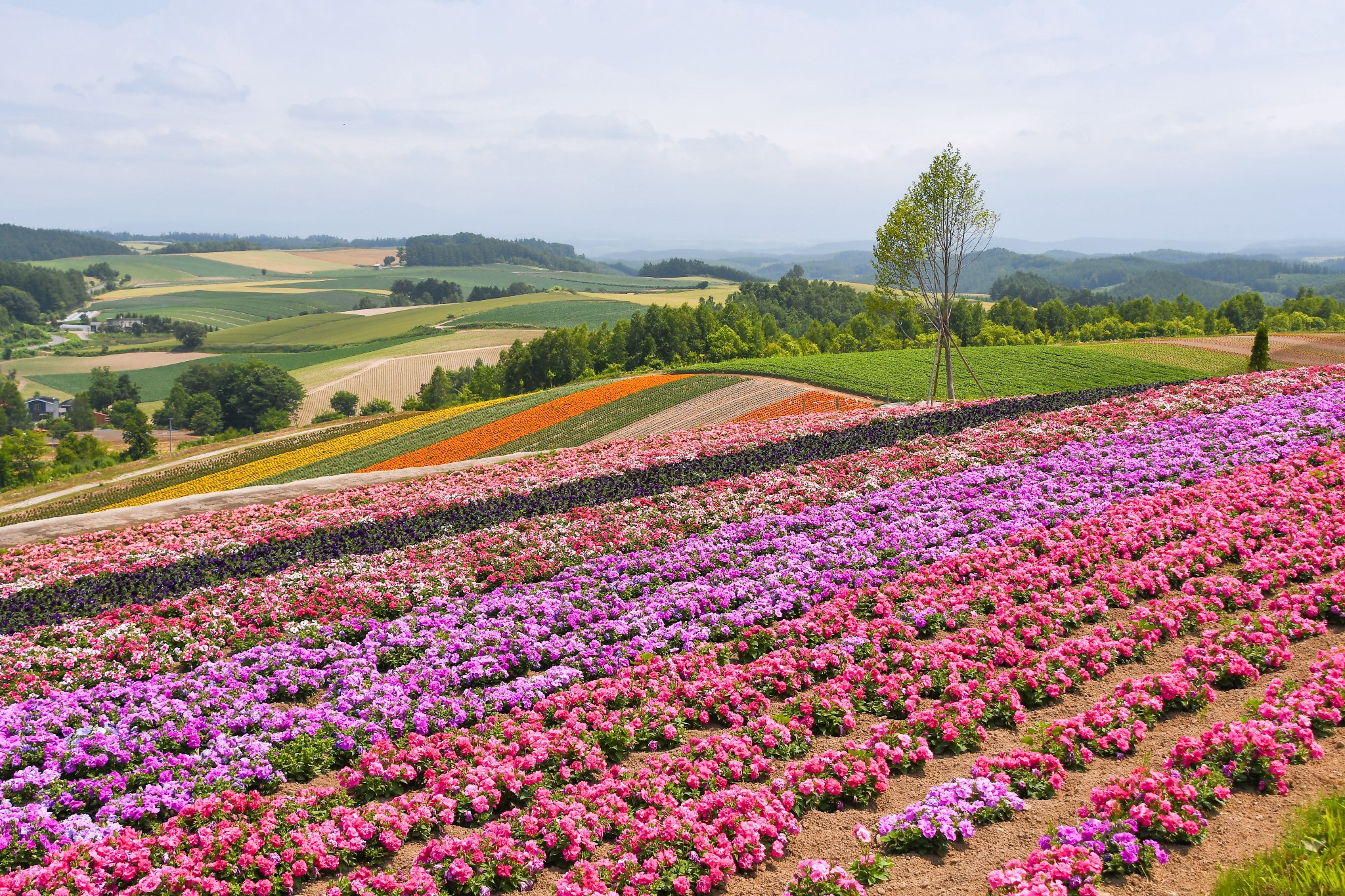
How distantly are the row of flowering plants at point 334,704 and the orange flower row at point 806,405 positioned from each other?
29267 mm

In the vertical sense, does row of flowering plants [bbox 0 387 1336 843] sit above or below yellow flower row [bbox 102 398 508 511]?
above

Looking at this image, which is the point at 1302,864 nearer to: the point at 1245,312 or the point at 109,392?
the point at 1245,312

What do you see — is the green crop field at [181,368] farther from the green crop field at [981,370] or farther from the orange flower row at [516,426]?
the green crop field at [981,370]

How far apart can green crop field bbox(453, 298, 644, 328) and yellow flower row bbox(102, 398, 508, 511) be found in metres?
91.4

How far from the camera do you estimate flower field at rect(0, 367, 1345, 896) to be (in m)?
7.31

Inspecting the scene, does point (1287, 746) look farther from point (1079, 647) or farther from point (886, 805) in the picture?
point (886, 805)

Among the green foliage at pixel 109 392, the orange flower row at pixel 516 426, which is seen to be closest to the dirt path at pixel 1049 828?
the orange flower row at pixel 516 426

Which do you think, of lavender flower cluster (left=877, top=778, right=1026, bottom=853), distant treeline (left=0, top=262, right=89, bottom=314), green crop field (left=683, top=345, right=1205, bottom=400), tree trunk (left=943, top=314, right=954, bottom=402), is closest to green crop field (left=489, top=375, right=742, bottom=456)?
green crop field (left=683, top=345, right=1205, bottom=400)

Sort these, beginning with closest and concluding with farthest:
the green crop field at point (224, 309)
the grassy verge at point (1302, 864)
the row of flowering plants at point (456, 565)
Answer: the grassy verge at point (1302, 864) < the row of flowering plants at point (456, 565) < the green crop field at point (224, 309)

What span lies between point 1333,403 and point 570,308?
5704 inches

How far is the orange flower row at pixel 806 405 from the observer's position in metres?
42.6

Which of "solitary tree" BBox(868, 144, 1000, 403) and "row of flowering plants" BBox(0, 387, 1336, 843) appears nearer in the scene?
"row of flowering plants" BBox(0, 387, 1336, 843)

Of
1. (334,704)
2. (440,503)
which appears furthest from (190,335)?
(334,704)

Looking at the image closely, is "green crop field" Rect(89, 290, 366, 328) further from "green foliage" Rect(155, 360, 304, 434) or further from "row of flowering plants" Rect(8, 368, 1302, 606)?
"row of flowering plants" Rect(8, 368, 1302, 606)
